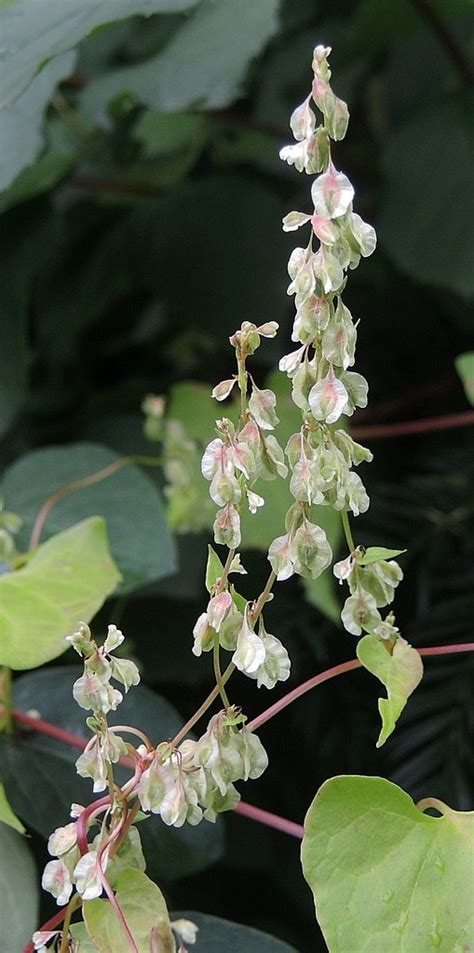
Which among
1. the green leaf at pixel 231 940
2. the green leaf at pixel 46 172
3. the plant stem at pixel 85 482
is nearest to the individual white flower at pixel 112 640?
the green leaf at pixel 231 940

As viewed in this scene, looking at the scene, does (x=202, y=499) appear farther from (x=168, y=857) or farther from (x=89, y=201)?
(x=89, y=201)

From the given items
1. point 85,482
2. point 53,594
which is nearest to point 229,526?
point 53,594

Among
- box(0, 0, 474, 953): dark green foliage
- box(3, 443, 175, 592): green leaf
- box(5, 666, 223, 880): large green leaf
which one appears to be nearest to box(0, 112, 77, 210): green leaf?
box(0, 0, 474, 953): dark green foliage

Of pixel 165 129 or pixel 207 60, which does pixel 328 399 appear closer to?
pixel 207 60

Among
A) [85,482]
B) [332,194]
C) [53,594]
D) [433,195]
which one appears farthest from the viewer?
[433,195]

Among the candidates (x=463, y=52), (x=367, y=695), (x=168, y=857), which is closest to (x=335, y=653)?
(x=367, y=695)

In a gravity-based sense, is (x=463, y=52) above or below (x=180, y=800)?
below

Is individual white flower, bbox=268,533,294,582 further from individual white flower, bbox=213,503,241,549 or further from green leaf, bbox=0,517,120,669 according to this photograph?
green leaf, bbox=0,517,120,669
